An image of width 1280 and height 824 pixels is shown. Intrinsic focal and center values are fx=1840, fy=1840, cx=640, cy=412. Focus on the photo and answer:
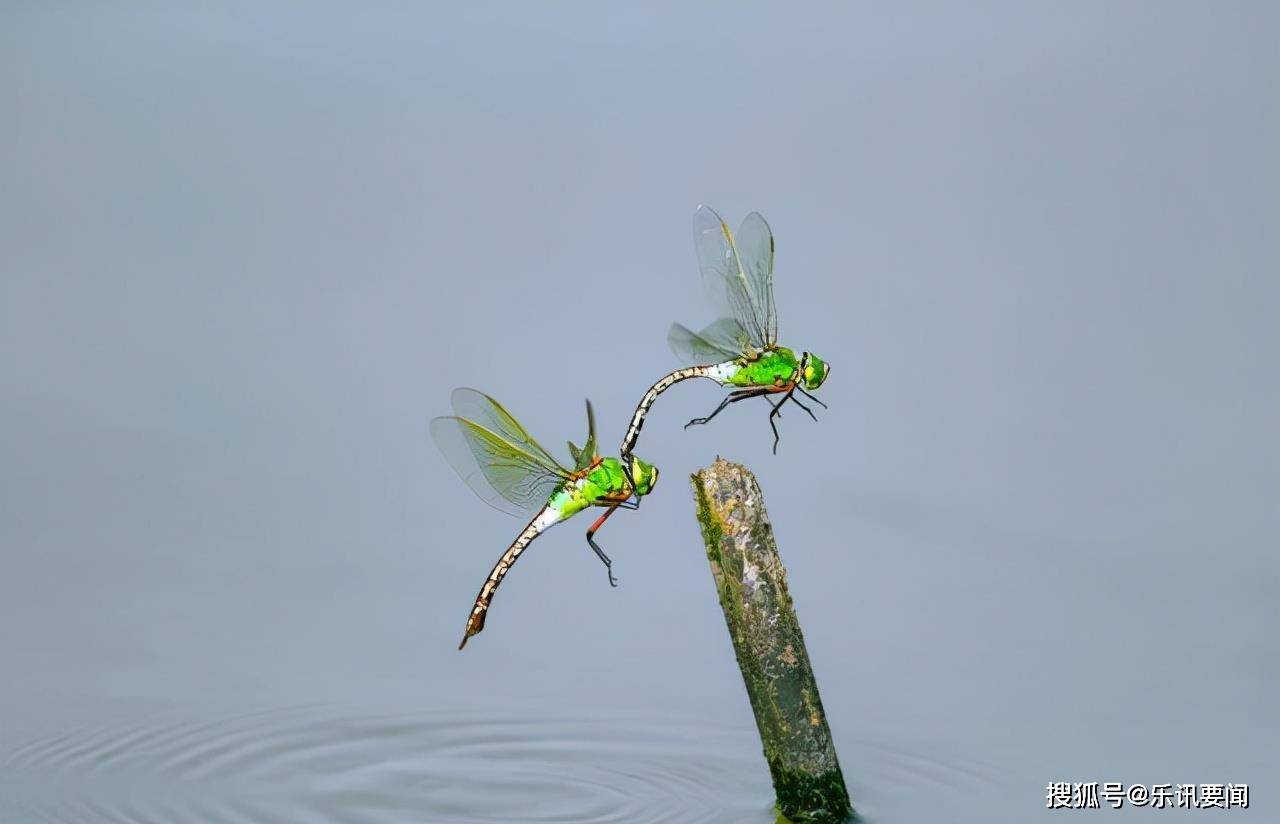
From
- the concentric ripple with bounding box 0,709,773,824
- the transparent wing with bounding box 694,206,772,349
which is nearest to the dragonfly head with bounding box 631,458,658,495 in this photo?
the transparent wing with bounding box 694,206,772,349

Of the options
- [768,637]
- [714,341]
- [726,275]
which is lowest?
[768,637]

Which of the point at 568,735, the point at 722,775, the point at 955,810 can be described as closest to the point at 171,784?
the point at 568,735

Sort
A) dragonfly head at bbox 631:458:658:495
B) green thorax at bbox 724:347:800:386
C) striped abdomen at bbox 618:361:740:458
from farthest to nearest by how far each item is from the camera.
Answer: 1. green thorax at bbox 724:347:800:386
2. striped abdomen at bbox 618:361:740:458
3. dragonfly head at bbox 631:458:658:495

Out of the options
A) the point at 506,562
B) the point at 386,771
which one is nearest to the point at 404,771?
the point at 386,771

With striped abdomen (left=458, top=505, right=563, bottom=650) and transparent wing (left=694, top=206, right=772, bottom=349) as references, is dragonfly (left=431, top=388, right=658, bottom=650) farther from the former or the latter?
transparent wing (left=694, top=206, right=772, bottom=349)

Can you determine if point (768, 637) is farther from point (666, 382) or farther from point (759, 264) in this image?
point (759, 264)

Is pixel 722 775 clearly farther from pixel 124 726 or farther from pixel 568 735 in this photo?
pixel 124 726
